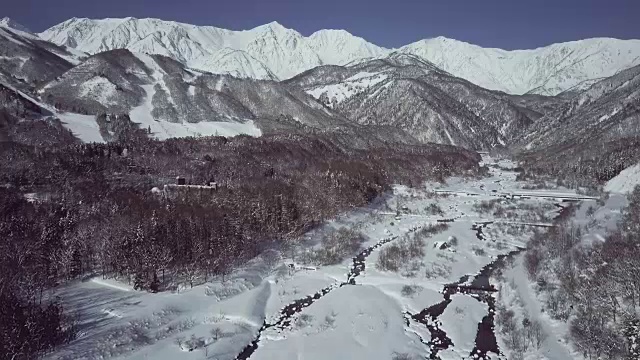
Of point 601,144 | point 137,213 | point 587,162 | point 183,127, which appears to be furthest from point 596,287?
point 183,127

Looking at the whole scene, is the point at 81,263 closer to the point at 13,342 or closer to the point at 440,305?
the point at 13,342

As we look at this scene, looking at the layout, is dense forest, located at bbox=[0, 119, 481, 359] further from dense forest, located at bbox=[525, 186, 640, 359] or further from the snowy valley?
dense forest, located at bbox=[525, 186, 640, 359]

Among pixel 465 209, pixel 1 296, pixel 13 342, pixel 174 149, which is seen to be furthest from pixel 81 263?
pixel 174 149

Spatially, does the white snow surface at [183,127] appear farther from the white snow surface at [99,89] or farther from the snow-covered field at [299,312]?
the snow-covered field at [299,312]

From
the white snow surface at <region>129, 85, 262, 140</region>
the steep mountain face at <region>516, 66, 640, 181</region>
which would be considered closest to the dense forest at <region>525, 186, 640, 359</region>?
the steep mountain face at <region>516, 66, 640, 181</region>

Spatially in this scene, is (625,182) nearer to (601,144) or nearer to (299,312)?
(601,144)

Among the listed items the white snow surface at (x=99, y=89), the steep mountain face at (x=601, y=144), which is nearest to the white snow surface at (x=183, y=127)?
the white snow surface at (x=99, y=89)
